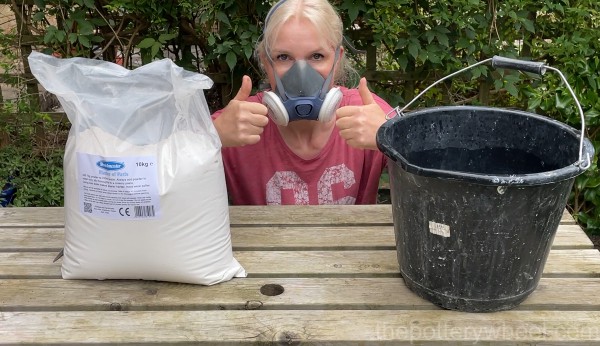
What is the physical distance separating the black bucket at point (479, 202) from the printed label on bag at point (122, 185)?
435mm

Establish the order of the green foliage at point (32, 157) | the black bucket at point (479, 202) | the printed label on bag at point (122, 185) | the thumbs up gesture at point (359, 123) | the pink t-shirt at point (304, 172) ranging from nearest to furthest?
the black bucket at point (479, 202)
the printed label on bag at point (122, 185)
the thumbs up gesture at point (359, 123)
the pink t-shirt at point (304, 172)
the green foliage at point (32, 157)

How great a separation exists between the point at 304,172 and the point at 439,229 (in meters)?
0.88

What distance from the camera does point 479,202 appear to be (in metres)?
0.99

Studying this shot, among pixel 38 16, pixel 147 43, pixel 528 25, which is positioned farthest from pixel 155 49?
pixel 528 25

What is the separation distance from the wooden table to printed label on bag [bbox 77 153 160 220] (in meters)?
0.18

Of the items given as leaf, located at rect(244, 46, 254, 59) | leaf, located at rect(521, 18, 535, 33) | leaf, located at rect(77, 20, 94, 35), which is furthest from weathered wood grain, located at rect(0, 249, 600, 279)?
leaf, located at rect(521, 18, 535, 33)

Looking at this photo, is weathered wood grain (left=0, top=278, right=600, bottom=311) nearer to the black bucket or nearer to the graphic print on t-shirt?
the black bucket

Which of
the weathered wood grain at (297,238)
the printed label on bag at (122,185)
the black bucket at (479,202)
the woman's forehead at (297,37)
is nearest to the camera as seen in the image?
the black bucket at (479,202)

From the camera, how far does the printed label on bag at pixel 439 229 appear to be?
3.42 feet

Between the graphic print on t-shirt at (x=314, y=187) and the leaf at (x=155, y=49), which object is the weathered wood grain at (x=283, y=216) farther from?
the leaf at (x=155, y=49)

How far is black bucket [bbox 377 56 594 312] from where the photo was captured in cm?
99

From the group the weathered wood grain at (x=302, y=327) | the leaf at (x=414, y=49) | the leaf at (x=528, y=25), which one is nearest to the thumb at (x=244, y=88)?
the weathered wood grain at (x=302, y=327)

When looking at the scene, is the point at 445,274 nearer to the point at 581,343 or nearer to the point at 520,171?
the point at 581,343

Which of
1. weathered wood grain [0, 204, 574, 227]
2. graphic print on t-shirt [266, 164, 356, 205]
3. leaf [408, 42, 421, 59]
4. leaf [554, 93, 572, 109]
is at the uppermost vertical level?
leaf [408, 42, 421, 59]
